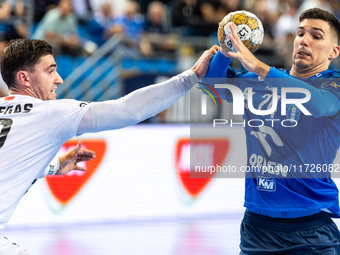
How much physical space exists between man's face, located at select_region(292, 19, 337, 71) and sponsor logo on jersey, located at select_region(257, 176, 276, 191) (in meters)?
0.94

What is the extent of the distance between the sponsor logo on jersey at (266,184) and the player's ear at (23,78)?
1.92m

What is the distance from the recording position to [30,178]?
2873mm

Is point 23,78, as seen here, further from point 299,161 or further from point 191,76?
point 299,161

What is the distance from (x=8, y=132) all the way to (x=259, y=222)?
1.97m

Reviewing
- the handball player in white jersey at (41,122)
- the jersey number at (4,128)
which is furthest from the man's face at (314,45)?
the jersey number at (4,128)

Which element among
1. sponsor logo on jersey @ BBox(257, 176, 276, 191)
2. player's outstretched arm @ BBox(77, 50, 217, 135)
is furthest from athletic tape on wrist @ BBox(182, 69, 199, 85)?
sponsor logo on jersey @ BBox(257, 176, 276, 191)

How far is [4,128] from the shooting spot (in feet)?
9.21

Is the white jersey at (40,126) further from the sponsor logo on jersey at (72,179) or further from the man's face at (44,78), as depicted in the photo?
the sponsor logo on jersey at (72,179)

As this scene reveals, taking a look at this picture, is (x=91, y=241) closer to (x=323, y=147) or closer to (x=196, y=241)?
(x=196, y=241)

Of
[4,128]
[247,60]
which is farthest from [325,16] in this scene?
[4,128]

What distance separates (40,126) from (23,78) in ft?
1.61

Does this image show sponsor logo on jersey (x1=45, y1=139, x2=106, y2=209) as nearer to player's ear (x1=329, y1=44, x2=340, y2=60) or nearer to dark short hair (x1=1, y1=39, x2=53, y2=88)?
dark short hair (x1=1, y1=39, x2=53, y2=88)

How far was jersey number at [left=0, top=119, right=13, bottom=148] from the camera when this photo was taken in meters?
2.78

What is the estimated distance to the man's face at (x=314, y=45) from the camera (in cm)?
324
